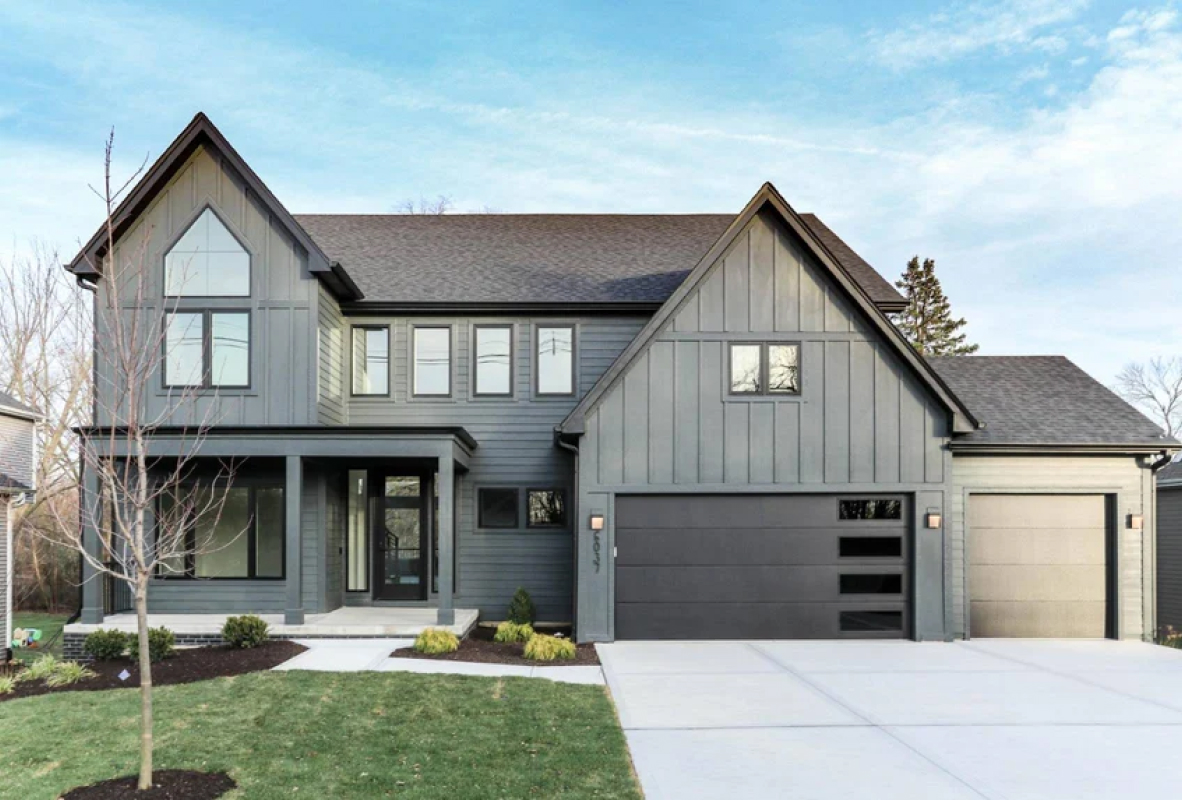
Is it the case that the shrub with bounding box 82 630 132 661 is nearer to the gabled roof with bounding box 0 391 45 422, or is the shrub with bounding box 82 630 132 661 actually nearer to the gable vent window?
the gabled roof with bounding box 0 391 45 422

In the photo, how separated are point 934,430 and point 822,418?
1.66 meters

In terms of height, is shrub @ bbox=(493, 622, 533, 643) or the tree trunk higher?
the tree trunk

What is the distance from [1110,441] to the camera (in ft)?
40.8

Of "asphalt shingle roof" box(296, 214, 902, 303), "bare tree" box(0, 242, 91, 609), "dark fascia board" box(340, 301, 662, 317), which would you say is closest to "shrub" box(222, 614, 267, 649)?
"dark fascia board" box(340, 301, 662, 317)

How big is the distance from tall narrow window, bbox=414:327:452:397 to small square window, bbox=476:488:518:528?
6.24 feet

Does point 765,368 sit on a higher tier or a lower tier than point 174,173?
lower

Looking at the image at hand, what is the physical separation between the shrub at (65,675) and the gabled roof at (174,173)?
5.90m

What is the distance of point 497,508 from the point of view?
Answer: 45.8 feet

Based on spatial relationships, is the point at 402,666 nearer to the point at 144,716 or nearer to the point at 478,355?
the point at 144,716

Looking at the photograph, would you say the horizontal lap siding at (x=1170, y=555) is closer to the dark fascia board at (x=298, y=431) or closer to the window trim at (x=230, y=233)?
the dark fascia board at (x=298, y=431)

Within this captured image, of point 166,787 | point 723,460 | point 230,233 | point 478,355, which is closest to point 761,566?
point 723,460

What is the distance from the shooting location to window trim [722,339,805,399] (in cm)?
1220

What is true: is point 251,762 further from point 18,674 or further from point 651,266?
point 651,266

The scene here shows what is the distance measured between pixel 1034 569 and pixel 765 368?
17.2ft
